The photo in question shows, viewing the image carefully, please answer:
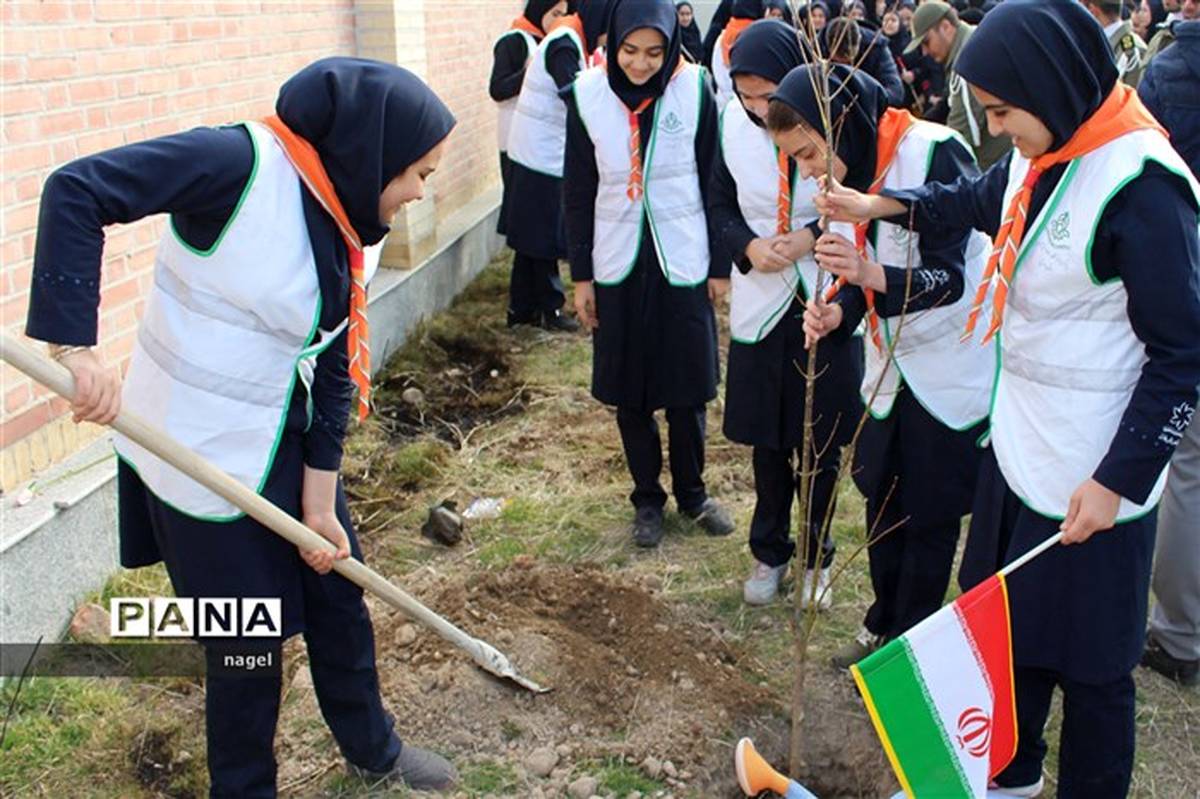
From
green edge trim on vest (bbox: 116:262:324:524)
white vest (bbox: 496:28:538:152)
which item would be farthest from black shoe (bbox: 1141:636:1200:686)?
white vest (bbox: 496:28:538:152)

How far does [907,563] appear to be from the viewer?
3.15 m

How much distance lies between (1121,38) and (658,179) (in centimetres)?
294

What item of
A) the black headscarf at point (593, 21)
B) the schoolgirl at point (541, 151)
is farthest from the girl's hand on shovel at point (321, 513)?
the black headscarf at point (593, 21)

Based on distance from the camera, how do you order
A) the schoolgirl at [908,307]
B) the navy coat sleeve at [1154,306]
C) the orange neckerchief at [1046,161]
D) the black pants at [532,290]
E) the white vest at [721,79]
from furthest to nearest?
the white vest at [721,79] → the black pants at [532,290] → the schoolgirl at [908,307] → the orange neckerchief at [1046,161] → the navy coat sleeve at [1154,306]

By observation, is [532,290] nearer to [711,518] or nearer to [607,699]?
[711,518]

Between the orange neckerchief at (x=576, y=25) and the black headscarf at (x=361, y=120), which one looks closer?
the black headscarf at (x=361, y=120)

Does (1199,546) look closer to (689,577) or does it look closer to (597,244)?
(689,577)

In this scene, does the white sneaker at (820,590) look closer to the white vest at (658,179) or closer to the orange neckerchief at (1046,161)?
the white vest at (658,179)

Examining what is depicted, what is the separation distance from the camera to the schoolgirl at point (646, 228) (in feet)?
12.4

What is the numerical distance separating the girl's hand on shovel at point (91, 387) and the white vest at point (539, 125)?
4.72m

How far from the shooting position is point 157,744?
9.76 ft

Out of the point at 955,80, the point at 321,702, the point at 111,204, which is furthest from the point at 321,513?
the point at 955,80

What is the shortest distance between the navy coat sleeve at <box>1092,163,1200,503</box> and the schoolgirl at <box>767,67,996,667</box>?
25.9 inches

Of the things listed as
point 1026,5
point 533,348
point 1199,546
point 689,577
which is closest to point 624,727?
point 689,577
